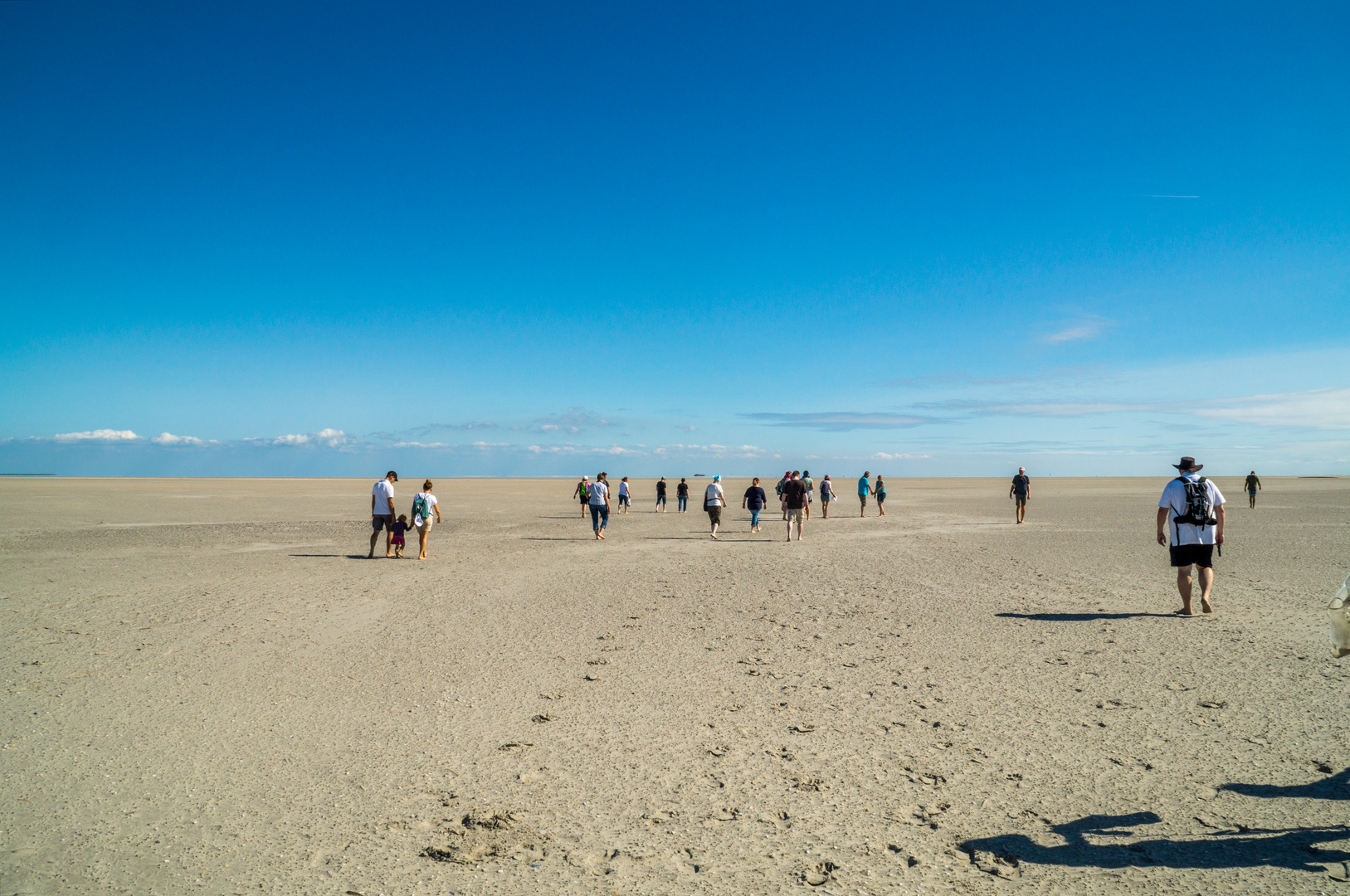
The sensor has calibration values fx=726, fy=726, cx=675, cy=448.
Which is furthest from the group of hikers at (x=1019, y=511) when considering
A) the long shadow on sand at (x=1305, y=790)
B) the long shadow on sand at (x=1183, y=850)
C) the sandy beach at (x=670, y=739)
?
the long shadow on sand at (x=1183, y=850)

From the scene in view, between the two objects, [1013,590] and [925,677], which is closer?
[925,677]

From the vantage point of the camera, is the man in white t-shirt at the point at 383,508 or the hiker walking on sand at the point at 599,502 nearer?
the man in white t-shirt at the point at 383,508

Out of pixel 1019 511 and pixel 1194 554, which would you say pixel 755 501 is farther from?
pixel 1194 554

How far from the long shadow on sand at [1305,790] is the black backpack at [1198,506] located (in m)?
5.31

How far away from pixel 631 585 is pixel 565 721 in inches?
262

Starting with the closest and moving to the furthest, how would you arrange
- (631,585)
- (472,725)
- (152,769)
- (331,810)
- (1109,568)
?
(331,810) → (152,769) → (472,725) → (631,585) → (1109,568)

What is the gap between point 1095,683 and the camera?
6.71m

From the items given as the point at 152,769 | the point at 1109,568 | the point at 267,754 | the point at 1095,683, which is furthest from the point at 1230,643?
the point at 152,769

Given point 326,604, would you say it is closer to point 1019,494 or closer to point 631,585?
point 631,585

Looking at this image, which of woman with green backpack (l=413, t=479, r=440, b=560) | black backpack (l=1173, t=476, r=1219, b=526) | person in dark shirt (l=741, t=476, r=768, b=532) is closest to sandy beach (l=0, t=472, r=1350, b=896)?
black backpack (l=1173, t=476, r=1219, b=526)

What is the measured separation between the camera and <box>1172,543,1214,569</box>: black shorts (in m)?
9.34

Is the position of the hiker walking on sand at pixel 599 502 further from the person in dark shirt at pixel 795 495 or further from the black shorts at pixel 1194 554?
the black shorts at pixel 1194 554

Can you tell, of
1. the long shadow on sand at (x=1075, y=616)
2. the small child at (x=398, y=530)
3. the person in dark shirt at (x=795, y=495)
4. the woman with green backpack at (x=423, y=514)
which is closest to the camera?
the long shadow on sand at (x=1075, y=616)

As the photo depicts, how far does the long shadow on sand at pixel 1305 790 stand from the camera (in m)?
4.41
